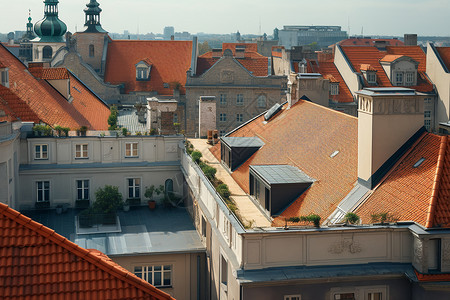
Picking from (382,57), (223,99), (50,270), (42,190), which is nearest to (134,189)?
(42,190)

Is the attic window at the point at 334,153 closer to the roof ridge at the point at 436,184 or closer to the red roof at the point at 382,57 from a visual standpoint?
the roof ridge at the point at 436,184

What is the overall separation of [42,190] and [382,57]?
139ft

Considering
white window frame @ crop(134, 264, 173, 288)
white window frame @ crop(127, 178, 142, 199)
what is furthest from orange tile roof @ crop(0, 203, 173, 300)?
white window frame @ crop(127, 178, 142, 199)

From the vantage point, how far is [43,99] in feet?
151

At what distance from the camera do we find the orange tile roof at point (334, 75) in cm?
6669

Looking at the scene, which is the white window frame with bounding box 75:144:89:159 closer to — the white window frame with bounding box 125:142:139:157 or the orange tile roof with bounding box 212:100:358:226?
the white window frame with bounding box 125:142:139:157

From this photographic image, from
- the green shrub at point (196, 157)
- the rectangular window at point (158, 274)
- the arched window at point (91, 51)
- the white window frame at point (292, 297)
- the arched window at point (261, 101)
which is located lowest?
the rectangular window at point (158, 274)

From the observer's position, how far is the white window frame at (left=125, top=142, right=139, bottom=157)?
1560 inches

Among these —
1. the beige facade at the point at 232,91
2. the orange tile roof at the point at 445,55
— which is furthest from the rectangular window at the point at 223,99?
the orange tile roof at the point at 445,55

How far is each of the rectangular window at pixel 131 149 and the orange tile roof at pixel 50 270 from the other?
80.7 feet

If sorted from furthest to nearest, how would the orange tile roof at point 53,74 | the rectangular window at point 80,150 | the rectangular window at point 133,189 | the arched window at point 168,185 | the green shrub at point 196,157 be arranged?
the orange tile roof at point 53,74 < the arched window at point 168,185 < the rectangular window at point 133,189 < the rectangular window at point 80,150 < the green shrub at point 196,157

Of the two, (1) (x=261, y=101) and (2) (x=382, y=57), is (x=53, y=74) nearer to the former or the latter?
(1) (x=261, y=101)

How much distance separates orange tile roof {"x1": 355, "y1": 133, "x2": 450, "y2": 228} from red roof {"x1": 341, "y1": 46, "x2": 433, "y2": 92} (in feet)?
145

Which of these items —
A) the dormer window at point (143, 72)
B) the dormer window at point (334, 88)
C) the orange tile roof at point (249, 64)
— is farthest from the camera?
the dormer window at point (143, 72)
